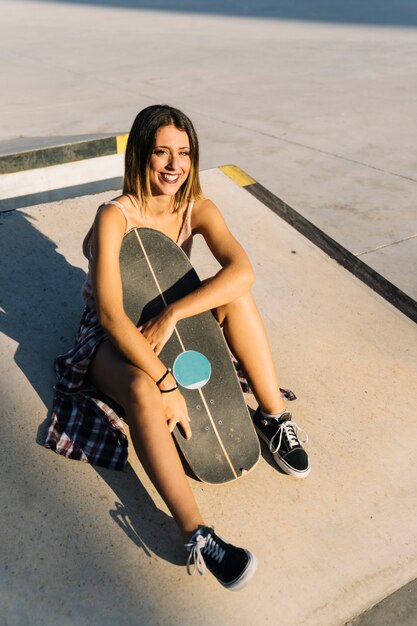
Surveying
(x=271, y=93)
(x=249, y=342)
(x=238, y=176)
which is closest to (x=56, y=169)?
(x=238, y=176)

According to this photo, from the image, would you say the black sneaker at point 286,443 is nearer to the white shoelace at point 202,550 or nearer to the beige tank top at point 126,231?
the white shoelace at point 202,550

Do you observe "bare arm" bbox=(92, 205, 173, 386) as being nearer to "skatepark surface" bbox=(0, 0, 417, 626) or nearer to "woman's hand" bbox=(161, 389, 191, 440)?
"woman's hand" bbox=(161, 389, 191, 440)

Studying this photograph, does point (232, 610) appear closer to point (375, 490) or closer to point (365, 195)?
point (375, 490)

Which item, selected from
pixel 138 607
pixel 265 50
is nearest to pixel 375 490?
pixel 138 607

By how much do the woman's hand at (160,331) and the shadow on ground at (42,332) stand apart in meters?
0.51

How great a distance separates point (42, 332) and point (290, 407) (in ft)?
4.17

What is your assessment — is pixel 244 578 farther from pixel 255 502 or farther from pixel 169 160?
pixel 169 160

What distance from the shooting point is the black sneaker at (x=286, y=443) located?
2564 mm

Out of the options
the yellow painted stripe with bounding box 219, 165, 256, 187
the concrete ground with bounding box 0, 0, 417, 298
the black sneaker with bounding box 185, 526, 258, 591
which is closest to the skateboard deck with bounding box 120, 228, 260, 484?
the black sneaker with bounding box 185, 526, 258, 591

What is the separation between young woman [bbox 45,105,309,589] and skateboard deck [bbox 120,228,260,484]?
79 mm

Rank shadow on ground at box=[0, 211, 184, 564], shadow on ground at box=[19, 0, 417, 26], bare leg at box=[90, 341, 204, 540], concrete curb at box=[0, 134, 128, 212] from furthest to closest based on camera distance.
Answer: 1. shadow on ground at box=[19, 0, 417, 26]
2. concrete curb at box=[0, 134, 128, 212]
3. shadow on ground at box=[0, 211, 184, 564]
4. bare leg at box=[90, 341, 204, 540]

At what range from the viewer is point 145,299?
106 inches

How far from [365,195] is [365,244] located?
985 millimetres

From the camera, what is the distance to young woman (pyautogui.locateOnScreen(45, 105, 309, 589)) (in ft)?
7.36
